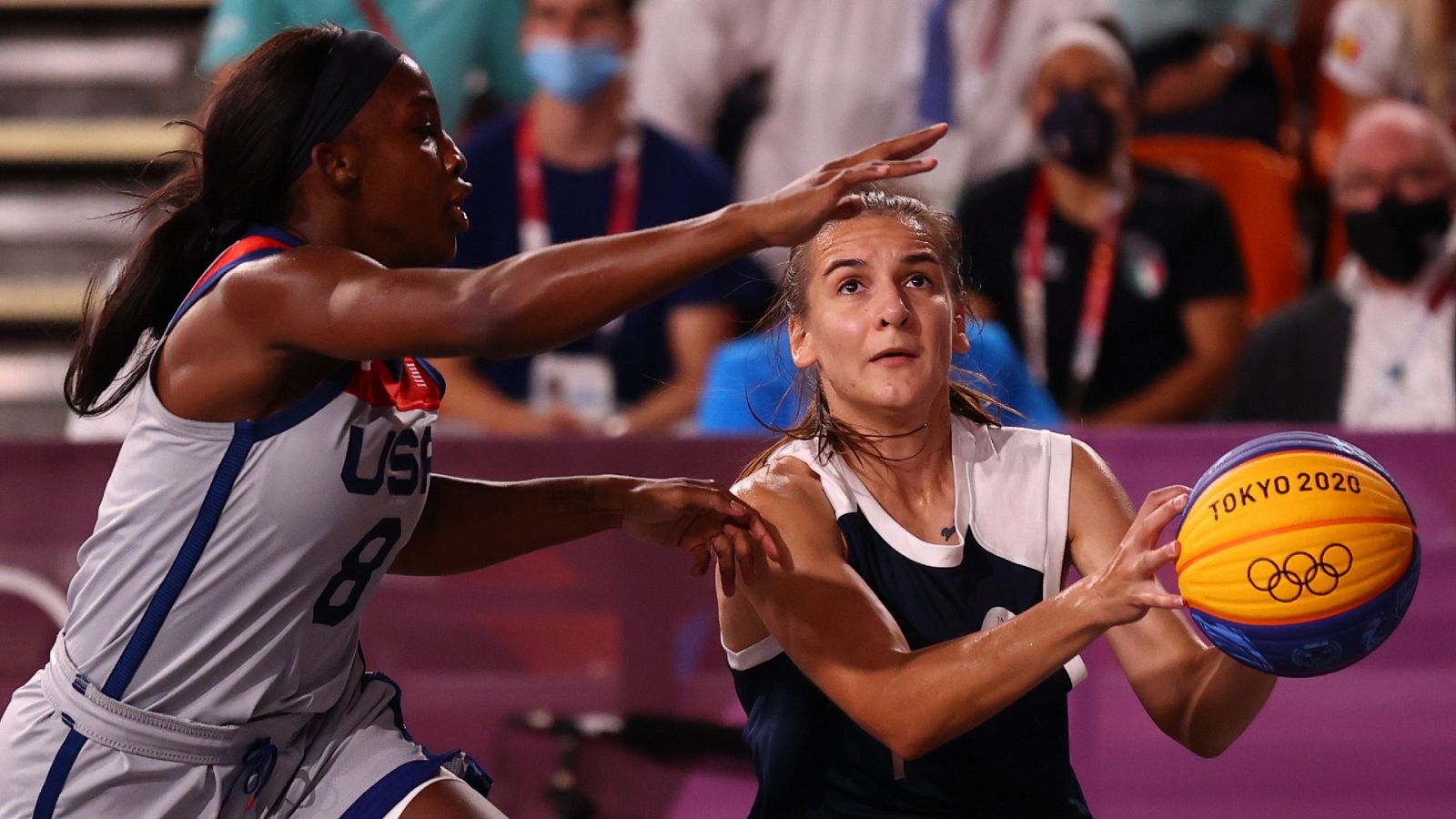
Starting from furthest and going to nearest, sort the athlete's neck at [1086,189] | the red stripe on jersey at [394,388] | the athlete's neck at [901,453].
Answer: the athlete's neck at [1086,189] < the athlete's neck at [901,453] < the red stripe on jersey at [394,388]

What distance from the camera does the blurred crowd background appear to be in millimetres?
4965

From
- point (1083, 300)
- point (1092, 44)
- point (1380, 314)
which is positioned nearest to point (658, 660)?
point (1083, 300)

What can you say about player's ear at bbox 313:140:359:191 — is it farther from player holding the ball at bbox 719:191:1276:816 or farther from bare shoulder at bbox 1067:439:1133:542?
bare shoulder at bbox 1067:439:1133:542

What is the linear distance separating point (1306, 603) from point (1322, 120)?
457 cm

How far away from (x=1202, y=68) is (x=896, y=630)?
4192 millimetres

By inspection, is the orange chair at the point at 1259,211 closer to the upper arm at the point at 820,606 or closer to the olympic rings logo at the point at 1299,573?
the upper arm at the point at 820,606

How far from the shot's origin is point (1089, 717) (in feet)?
11.9

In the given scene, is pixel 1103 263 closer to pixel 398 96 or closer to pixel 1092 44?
pixel 1092 44

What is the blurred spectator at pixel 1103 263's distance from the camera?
521 cm

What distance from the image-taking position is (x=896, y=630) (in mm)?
2426

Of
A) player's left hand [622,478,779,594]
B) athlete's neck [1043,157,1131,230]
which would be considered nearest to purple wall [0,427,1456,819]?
player's left hand [622,478,779,594]

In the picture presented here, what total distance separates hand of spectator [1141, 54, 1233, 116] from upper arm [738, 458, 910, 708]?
3.94 metres

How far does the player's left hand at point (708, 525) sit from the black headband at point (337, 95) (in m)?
0.73

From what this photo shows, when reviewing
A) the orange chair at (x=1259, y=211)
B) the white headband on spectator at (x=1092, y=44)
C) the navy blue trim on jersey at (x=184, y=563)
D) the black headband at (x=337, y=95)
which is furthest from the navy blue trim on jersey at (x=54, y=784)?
the orange chair at (x=1259, y=211)
